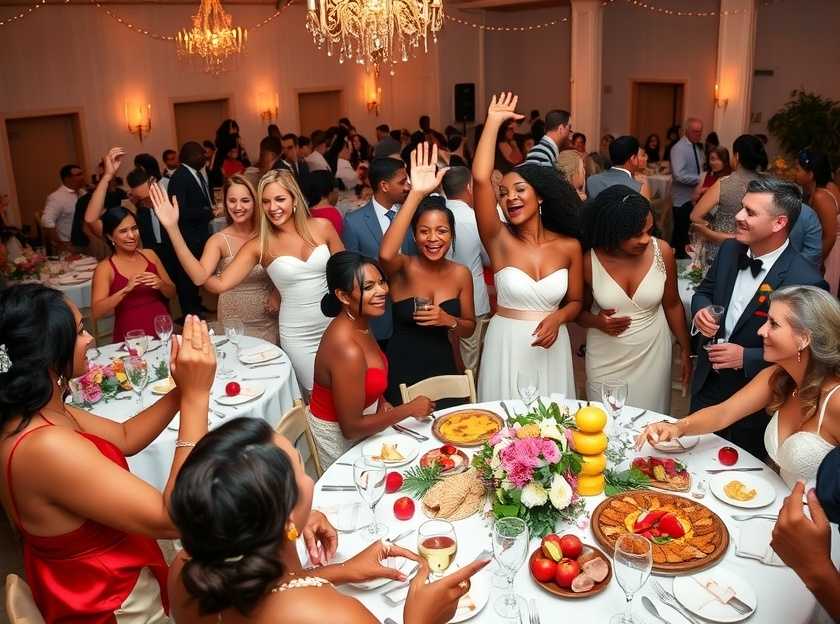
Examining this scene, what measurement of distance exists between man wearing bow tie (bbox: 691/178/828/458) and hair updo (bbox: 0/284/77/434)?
2568 millimetres

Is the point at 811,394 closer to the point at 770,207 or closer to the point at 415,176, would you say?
the point at 770,207

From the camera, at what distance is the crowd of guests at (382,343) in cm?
167

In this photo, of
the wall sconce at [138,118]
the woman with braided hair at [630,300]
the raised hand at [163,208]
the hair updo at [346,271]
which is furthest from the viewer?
the wall sconce at [138,118]

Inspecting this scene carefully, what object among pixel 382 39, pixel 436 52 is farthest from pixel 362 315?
pixel 436 52

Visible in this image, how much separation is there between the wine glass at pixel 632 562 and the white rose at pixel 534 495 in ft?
1.38

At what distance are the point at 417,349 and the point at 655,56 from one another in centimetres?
1168

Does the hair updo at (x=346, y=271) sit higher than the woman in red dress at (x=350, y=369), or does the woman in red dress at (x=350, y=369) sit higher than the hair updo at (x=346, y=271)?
the hair updo at (x=346, y=271)

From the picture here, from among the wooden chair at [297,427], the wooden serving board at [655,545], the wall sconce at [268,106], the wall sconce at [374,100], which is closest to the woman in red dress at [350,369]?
the wooden chair at [297,427]

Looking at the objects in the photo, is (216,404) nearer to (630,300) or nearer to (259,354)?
(259,354)

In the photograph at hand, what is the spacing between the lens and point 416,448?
9.84ft

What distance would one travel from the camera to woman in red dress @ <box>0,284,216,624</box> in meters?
1.95

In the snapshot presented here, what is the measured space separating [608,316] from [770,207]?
943 mm

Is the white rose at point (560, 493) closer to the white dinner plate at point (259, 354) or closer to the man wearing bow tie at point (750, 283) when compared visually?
the man wearing bow tie at point (750, 283)

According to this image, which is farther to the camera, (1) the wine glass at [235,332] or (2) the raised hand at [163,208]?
(1) the wine glass at [235,332]
